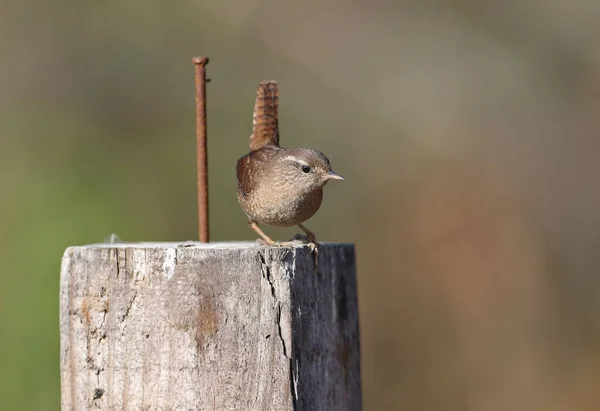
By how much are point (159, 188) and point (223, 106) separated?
2.88ft

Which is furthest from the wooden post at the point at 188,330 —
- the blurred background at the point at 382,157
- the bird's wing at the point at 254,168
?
the blurred background at the point at 382,157

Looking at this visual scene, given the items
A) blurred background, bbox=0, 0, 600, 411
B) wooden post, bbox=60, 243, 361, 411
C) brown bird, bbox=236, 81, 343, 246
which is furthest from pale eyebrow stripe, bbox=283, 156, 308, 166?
blurred background, bbox=0, 0, 600, 411

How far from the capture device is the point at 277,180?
3541mm

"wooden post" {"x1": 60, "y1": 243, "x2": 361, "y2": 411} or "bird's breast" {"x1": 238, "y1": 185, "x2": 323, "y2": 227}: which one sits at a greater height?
"bird's breast" {"x1": 238, "y1": 185, "x2": 323, "y2": 227}

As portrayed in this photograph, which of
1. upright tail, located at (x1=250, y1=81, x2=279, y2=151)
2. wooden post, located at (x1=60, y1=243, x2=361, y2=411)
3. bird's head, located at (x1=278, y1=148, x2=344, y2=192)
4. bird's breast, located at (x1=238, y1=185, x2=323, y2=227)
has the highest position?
upright tail, located at (x1=250, y1=81, x2=279, y2=151)

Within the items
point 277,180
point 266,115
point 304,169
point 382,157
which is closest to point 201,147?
point 277,180

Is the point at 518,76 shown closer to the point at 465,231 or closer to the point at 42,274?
the point at 465,231

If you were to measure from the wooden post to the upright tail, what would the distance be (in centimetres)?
140

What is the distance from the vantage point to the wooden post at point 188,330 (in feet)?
7.70

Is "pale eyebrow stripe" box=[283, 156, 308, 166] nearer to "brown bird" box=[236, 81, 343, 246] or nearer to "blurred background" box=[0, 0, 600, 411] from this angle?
"brown bird" box=[236, 81, 343, 246]

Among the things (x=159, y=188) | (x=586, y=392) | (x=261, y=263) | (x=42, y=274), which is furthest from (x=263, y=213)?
(x=586, y=392)

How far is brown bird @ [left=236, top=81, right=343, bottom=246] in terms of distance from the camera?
11.6 ft

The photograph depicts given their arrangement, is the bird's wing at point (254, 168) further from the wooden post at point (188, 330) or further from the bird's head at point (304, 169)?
the wooden post at point (188, 330)

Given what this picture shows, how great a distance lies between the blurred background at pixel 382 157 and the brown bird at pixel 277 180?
2.30 metres
